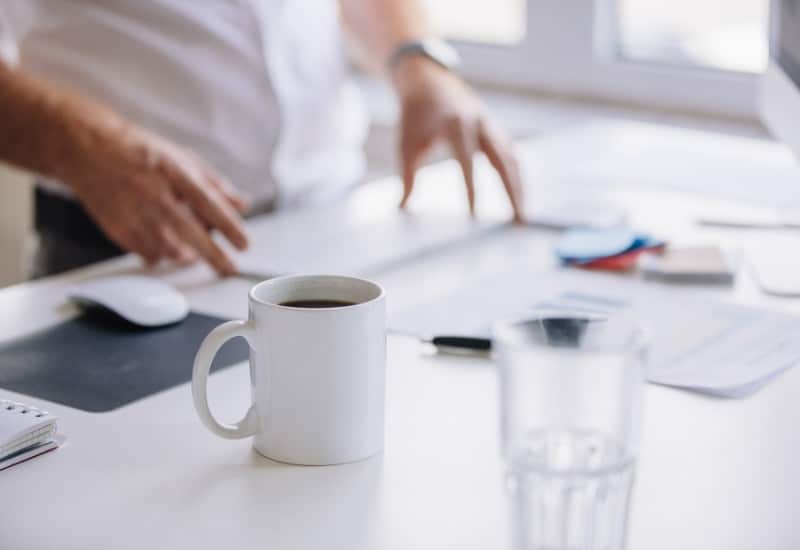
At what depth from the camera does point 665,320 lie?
1067 mm

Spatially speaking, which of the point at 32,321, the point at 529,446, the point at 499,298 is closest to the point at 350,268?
the point at 499,298

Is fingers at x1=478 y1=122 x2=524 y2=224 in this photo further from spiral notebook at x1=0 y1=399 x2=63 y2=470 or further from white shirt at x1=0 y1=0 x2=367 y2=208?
spiral notebook at x1=0 y1=399 x2=63 y2=470

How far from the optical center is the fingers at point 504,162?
4.63ft

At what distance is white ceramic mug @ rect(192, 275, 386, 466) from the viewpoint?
0.77m

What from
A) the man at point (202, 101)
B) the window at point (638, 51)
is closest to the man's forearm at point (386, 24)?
the man at point (202, 101)

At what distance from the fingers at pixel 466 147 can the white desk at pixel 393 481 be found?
46 centimetres

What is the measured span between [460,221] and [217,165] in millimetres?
355

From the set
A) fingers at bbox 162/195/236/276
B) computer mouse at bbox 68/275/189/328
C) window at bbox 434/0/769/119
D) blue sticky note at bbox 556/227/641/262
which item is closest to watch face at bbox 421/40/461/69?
blue sticky note at bbox 556/227/641/262

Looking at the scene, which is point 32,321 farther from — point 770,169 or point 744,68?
point 744,68

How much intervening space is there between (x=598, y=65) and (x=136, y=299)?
4.69 feet

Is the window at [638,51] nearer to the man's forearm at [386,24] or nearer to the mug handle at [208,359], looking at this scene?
the man's forearm at [386,24]

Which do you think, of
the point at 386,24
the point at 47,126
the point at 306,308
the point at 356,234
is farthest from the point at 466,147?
the point at 306,308

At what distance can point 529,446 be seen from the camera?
0.65 meters

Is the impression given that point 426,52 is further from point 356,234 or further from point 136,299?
point 136,299
